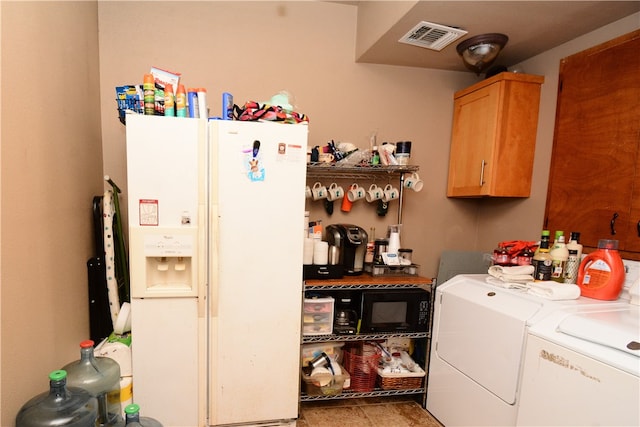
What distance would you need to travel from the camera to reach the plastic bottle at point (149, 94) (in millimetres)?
1626

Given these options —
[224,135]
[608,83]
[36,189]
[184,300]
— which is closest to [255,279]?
[184,300]

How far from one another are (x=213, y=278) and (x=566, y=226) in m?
2.21

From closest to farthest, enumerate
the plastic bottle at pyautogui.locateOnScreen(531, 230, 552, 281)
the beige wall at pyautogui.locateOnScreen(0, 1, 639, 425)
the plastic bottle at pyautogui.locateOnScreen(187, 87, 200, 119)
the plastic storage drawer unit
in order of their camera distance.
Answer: the beige wall at pyautogui.locateOnScreen(0, 1, 639, 425)
the plastic bottle at pyautogui.locateOnScreen(187, 87, 200, 119)
the plastic bottle at pyautogui.locateOnScreen(531, 230, 552, 281)
the plastic storage drawer unit

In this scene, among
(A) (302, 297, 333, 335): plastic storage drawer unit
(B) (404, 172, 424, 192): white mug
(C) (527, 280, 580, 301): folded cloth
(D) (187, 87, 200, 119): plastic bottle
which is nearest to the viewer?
(C) (527, 280, 580, 301): folded cloth

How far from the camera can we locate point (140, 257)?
1629mm

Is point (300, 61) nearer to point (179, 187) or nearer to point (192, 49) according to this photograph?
point (192, 49)

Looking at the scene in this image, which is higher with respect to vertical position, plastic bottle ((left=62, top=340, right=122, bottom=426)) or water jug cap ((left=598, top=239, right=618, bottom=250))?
water jug cap ((left=598, top=239, right=618, bottom=250))

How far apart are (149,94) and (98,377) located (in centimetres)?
141

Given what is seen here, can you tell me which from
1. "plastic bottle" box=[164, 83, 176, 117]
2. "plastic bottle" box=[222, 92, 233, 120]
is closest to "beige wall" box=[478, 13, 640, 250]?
"plastic bottle" box=[222, 92, 233, 120]

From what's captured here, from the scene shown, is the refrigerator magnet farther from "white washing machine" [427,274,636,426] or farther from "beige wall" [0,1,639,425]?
"white washing machine" [427,274,636,426]

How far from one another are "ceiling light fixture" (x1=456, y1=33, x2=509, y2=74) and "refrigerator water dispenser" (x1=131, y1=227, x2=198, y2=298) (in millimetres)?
2115

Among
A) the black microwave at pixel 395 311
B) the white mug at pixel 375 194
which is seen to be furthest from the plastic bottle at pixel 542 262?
the white mug at pixel 375 194

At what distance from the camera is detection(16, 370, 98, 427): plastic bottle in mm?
1125

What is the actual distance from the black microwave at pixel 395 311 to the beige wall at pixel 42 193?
1.67m
